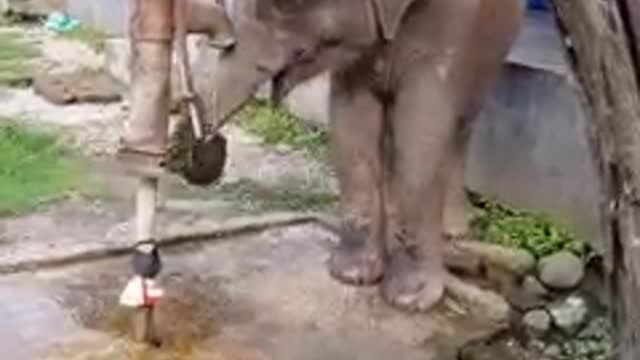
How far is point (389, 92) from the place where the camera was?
14.4 ft

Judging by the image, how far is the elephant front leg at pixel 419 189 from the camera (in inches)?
169

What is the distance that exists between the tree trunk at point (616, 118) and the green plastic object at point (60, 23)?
6.25m

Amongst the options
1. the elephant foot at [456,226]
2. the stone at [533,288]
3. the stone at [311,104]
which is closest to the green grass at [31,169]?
the stone at [311,104]

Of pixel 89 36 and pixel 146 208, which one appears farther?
pixel 89 36

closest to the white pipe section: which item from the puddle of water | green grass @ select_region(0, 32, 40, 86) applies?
the puddle of water

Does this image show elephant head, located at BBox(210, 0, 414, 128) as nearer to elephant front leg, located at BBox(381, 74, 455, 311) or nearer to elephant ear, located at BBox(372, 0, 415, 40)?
elephant ear, located at BBox(372, 0, 415, 40)

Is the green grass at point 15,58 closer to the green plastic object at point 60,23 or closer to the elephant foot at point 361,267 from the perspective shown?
the green plastic object at point 60,23

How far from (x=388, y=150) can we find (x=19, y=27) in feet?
16.4

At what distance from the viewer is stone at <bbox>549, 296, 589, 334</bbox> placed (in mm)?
4766

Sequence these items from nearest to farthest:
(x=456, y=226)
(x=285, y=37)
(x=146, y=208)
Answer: (x=146, y=208)
(x=285, y=37)
(x=456, y=226)

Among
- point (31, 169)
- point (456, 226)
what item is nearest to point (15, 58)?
point (31, 169)

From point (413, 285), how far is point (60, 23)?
504 cm

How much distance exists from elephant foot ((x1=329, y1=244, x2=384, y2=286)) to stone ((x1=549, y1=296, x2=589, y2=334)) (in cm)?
64

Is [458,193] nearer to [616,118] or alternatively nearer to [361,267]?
[361,267]
